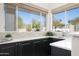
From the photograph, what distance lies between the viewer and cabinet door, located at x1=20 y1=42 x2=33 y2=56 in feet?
9.91

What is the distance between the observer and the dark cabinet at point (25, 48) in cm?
299

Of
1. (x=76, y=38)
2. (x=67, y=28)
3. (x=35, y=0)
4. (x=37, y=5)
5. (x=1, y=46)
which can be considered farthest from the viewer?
(x=67, y=28)

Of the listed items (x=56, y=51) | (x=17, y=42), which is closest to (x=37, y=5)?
(x=17, y=42)

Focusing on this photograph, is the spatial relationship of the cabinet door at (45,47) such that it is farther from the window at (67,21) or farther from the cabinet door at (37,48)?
the window at (67,21)

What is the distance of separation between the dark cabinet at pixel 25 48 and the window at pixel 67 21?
6.31 feet

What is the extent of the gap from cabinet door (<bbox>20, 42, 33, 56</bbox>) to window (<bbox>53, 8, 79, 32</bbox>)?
6.33 ft

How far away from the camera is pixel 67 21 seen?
4.71 metres

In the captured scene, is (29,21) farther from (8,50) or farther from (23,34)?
(8,50)

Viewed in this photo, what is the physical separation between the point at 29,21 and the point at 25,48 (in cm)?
146

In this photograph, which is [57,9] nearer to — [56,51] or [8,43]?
[8,43]

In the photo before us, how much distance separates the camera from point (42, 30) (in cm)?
472

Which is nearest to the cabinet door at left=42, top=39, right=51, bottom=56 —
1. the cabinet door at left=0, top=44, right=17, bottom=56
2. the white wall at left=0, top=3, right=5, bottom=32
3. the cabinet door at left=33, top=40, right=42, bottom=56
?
the cabinet door at left=33, top=40, right=42, bottom=56

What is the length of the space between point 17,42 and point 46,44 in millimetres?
1350

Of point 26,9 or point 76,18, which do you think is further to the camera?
point 76,18
